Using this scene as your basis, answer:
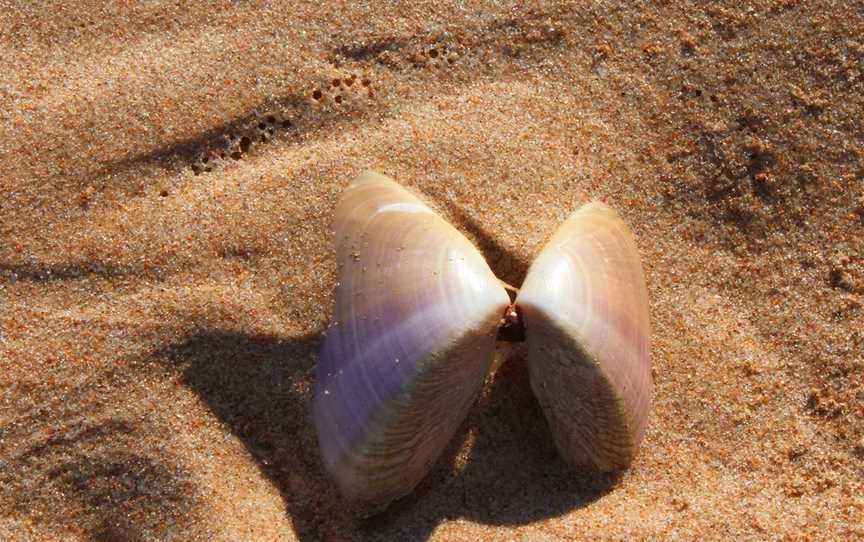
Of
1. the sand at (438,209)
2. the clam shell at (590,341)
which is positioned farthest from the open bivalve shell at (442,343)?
the sand at (438,209)

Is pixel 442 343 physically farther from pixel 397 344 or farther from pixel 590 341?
pixel 590 341

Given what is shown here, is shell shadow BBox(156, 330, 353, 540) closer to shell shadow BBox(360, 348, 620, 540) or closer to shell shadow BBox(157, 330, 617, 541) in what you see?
shell shadow BBox(157, 330, 617, 541)

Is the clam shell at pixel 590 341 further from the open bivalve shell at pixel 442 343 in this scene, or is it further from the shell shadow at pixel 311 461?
the shell shadow at pixel 311 461

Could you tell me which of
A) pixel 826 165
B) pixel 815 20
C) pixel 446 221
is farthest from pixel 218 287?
pixel 815 20

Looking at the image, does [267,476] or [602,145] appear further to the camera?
[602,145]

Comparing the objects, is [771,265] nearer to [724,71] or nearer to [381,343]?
[724,71]

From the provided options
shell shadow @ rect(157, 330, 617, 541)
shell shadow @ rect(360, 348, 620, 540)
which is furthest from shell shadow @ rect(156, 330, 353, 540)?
shell shadow @ rect(360, 348, 620, 540)

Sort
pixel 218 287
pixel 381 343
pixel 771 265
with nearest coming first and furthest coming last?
1. pixel 381 343
2. pixel 218 287
3. pixel 771 265
